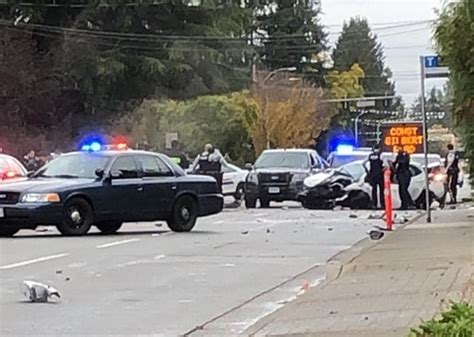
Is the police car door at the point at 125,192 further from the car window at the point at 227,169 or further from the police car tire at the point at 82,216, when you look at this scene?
the car window at the point at 227,169

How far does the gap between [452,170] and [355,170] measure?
309cm

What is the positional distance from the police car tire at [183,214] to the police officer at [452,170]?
32.7ft

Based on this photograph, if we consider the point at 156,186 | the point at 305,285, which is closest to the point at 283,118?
the point at 156,186

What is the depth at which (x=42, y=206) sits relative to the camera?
67.7 ft

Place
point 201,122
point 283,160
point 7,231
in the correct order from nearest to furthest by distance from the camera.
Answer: point 7,231, point 283,160, point 201,122

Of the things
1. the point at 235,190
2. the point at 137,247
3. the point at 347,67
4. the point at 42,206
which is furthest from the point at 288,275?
the point at 347,67

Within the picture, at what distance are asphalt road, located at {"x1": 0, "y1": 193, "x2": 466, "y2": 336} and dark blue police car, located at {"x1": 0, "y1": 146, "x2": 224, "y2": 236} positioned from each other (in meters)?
0.35

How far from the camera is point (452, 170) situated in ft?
107

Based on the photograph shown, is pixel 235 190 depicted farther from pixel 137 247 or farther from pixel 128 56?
pixel 137 247

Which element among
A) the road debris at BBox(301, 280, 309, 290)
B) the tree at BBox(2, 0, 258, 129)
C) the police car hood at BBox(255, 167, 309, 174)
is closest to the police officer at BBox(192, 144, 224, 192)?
the police car hood at BBox(255, 167, 309, 174)

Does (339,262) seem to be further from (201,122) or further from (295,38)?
(295,38)

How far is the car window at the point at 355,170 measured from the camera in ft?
111

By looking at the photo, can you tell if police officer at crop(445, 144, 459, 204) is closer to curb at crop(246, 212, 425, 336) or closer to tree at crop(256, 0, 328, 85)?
curb at crop(246, 212, 425, 336)

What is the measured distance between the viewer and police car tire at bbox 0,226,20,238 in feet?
70.0
